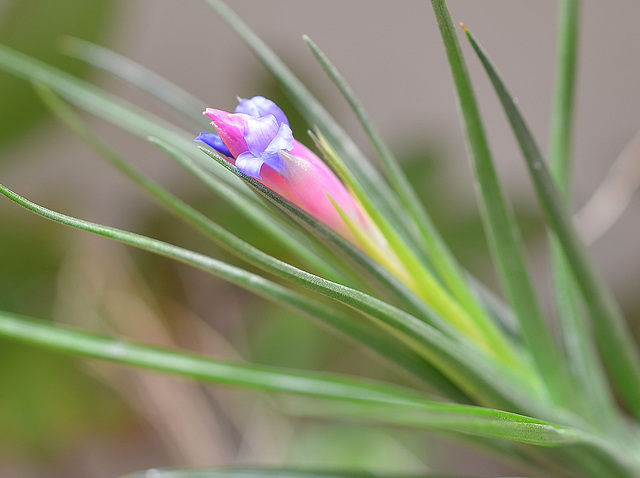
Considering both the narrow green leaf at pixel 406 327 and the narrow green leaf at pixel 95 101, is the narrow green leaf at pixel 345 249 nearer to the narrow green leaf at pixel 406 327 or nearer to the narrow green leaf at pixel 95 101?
the narrow green leaf at pixel 406 327

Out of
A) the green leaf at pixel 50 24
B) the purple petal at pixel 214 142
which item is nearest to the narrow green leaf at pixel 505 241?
the purple petal at pixel 214 142

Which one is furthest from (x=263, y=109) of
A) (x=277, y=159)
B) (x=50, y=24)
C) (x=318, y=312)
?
(x=50, y=24)

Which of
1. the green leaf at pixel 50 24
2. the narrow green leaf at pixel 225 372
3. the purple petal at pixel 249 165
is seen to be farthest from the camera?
the green leaf at pixel 50 24

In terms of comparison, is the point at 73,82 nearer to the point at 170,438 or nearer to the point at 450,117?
the point at 170,438

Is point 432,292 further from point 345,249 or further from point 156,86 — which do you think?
point 156,86

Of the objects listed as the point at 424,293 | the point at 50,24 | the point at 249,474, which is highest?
the point at 50,24

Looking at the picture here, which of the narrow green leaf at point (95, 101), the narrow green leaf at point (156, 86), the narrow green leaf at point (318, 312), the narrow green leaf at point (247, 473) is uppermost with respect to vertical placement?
the narrow green leaf at point (156, 86)
